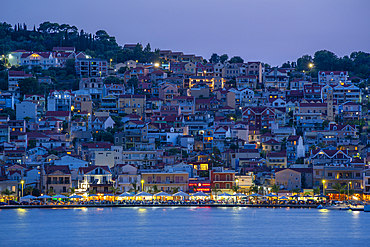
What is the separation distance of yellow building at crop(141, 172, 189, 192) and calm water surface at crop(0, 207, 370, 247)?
92.2 inches

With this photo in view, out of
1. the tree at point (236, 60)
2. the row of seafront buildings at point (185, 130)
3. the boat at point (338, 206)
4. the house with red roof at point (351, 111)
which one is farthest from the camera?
the tree at point (236, 60)

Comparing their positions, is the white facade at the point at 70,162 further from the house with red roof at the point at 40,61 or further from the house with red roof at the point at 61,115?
the house with red roof at the point at 40,61

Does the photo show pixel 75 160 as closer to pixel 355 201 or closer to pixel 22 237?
pixel 22 237

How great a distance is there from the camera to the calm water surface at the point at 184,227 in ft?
171

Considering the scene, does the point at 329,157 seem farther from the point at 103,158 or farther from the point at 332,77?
the point at 332,77

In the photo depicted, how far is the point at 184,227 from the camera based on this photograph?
188ft

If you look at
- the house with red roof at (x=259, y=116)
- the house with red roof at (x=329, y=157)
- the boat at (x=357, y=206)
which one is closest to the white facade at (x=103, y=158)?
the house with red roof at (x=329, y=157)

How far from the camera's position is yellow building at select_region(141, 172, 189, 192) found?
222ft

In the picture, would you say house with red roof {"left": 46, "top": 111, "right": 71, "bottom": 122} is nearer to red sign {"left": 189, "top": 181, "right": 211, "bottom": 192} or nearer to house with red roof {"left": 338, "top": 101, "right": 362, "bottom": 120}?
red sign {"left": 189, "top": 181, "right": 211, "bottom": 192}

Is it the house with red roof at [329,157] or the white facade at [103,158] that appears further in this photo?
the white facade at [103,158]

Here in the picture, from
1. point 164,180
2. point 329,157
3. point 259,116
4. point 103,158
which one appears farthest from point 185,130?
point 329,157

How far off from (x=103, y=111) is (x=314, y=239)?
4529cm

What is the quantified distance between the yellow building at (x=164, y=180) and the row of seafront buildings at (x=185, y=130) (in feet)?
0.31

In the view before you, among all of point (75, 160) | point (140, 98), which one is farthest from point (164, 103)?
point (75, 160)
